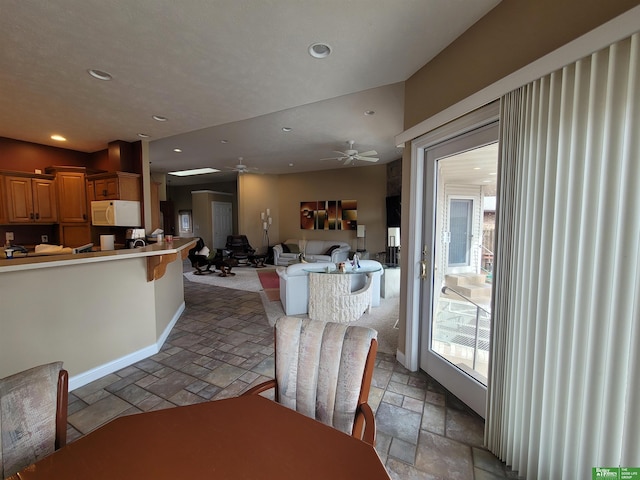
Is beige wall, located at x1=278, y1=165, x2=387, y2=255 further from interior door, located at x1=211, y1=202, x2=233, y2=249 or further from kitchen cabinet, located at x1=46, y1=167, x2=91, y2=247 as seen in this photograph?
kitchen cabinet, located at x1=46, y1=167, x2=91, y2=247

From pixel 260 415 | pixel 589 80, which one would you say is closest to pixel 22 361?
pixel 260 415

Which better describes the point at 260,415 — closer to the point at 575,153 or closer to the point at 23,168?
the point at 575,153

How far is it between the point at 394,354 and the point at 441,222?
5.02 feet

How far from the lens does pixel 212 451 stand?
85 cm

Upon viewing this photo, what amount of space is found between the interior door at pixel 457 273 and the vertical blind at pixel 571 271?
40 cm

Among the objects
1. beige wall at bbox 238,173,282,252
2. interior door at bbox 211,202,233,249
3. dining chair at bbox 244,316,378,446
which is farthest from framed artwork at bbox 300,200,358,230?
dining chair at bbox 244,316,378,446

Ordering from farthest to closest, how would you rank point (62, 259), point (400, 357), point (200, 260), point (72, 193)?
1. point (200, 260)
2. point (72, 193)
3. point (400, 357)
4. point (62, 259)

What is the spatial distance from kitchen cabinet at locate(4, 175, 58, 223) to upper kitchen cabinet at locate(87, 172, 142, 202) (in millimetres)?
698

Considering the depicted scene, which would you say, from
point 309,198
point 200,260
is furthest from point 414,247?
point 309,198

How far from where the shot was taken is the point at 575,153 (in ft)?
4.23

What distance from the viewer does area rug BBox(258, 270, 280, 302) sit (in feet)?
18.0

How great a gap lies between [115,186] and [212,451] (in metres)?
4.81

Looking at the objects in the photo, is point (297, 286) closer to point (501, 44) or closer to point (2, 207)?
point (501, 44)
